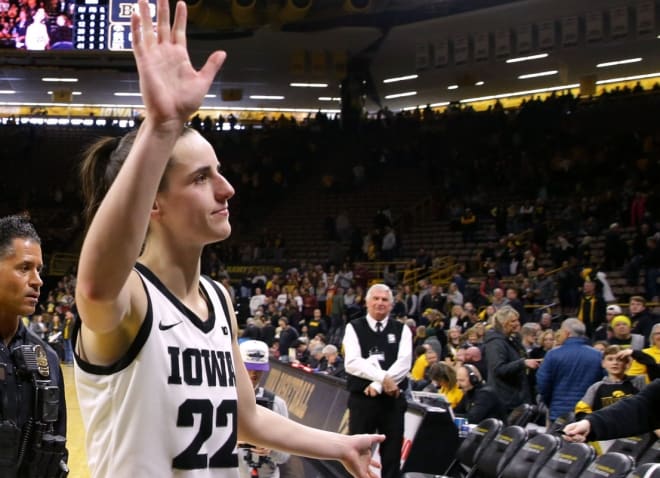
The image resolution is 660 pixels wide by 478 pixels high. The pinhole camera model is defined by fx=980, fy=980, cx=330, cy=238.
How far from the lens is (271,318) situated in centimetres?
2181

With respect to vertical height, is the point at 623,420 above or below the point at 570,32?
below

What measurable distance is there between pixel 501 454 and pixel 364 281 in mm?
17900

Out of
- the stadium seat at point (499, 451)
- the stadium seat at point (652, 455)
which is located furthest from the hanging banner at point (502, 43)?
the stadium seat at point (652, 455)

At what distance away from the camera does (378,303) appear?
8531 millimetres

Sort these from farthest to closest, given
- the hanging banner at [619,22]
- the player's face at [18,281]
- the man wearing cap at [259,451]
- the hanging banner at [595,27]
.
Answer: the hanging banner at [595,27] → the hanging banner at [619,22] → the man wearing cap at [259,451] → the player's face at [18,281]

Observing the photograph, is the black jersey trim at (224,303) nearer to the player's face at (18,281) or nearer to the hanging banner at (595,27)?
the player's face at (18,281)

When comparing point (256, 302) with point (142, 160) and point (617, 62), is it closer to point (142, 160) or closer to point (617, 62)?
point (617, 62)

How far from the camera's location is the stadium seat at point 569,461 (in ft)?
19.8

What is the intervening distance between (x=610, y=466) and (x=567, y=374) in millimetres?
3415

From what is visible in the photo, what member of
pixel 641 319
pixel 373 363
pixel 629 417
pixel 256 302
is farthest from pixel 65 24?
pixel 629 417

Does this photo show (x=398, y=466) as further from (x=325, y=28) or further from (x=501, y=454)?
(x=325, y=28)

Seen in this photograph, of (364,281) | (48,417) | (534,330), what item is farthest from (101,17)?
(48,417)

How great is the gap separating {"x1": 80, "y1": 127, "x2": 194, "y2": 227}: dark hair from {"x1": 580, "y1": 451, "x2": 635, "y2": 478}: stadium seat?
406 cm

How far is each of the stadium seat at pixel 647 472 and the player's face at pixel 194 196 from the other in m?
3.56
